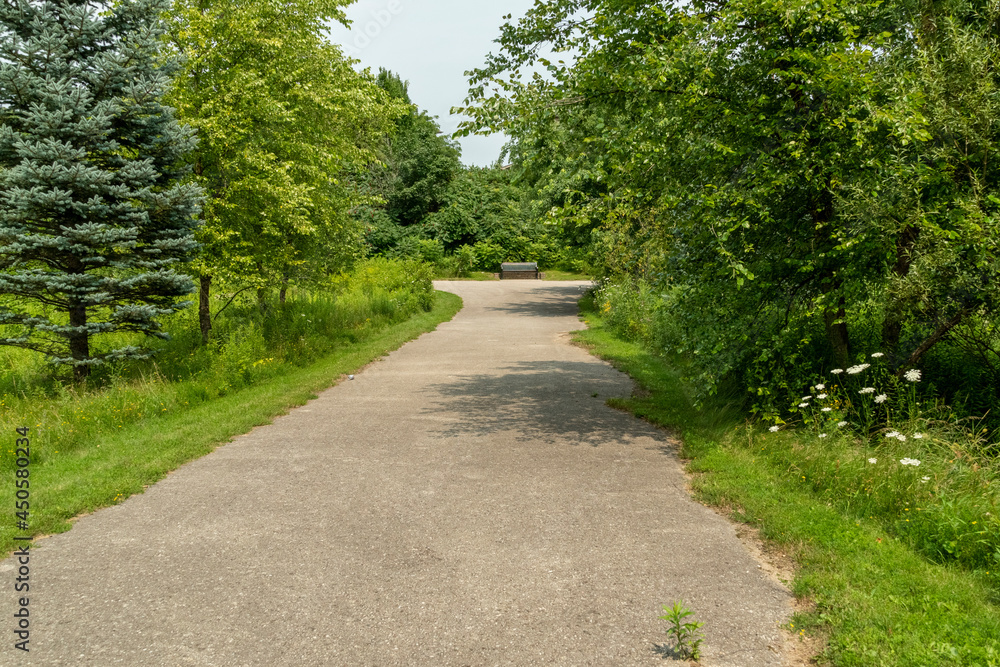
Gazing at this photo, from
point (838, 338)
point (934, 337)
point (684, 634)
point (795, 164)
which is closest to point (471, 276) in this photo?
point (838, 338)

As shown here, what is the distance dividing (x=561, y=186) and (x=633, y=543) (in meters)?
17.1

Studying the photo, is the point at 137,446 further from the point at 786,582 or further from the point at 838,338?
the point at 838,338

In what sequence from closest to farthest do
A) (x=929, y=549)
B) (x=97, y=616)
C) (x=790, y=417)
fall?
(x=97, y=616) < (x=929, y=549) < (x=790, y=417)

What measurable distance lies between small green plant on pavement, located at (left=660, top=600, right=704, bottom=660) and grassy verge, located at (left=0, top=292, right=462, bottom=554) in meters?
Result: 4.68

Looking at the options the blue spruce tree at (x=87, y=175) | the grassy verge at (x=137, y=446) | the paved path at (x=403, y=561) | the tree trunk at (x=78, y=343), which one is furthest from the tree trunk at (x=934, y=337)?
the tree trunk at (x=78, y=343)

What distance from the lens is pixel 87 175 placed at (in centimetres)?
864

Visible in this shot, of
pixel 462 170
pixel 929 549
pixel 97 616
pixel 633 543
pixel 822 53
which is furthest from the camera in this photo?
pixel 462 170

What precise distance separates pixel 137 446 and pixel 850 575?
7084 mm

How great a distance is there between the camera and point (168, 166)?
1030 centimetres

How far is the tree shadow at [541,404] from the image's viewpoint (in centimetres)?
821

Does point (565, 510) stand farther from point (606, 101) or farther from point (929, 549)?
point (606, 101)

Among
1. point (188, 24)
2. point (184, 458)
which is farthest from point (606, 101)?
point (188, 24)

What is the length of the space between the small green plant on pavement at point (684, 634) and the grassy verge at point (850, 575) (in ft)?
2.16

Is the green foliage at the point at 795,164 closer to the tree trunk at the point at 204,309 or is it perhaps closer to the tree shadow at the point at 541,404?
the tree shadow at the point at 541,404
